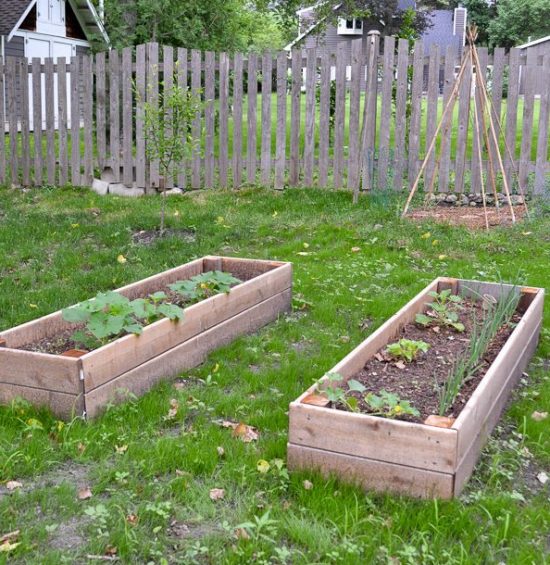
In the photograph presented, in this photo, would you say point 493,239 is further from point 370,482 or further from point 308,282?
point 370,482

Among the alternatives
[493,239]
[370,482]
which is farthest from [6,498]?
[493,239]

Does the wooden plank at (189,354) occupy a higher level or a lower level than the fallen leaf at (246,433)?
higher

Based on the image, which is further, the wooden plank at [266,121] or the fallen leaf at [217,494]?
the wooden plank at [266,121]

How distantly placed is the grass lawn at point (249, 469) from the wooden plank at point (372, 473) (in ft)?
0.17

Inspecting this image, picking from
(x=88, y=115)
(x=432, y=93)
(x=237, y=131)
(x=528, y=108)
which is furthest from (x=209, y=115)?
(x=528, y=108)

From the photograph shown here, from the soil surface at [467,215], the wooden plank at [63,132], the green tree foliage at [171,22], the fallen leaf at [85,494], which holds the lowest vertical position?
the fallen leaf at [85,494]

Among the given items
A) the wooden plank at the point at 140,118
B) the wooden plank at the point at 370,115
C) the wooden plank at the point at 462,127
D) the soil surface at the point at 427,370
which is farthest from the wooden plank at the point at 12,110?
the soil surface at the point at 427,370

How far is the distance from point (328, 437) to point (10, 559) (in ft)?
4.25

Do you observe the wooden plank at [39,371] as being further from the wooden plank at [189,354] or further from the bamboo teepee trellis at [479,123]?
the bamboo teepee trellis at [479,123]

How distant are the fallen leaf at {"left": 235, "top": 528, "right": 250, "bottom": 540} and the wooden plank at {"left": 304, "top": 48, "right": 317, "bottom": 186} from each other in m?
7.45

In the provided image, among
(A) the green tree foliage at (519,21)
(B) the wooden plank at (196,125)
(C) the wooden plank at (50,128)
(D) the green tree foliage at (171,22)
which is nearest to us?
(B) the wooden plank at (196,125)

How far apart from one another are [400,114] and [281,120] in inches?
59.2

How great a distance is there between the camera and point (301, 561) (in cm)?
277

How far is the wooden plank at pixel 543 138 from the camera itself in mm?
9188
